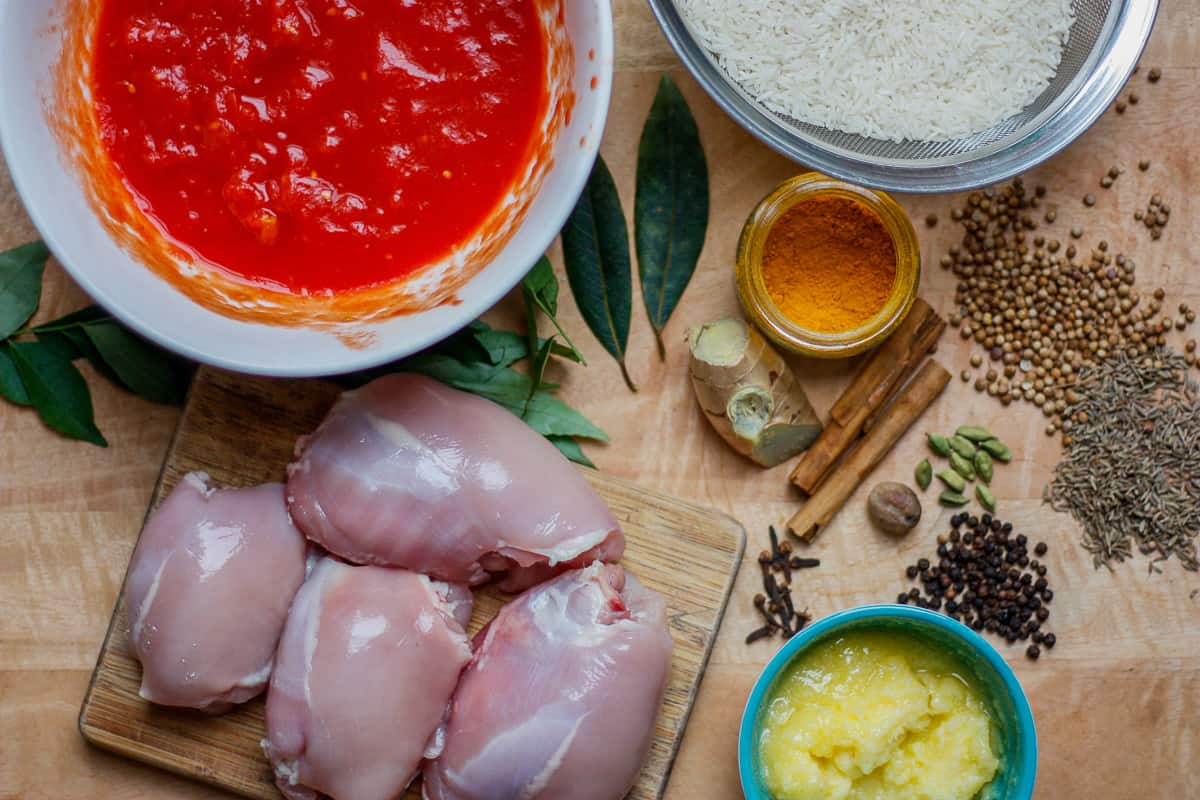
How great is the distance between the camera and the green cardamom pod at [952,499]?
2.46 meters

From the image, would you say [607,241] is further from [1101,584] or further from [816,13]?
[1101,584]

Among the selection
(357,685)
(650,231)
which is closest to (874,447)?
(650,231)

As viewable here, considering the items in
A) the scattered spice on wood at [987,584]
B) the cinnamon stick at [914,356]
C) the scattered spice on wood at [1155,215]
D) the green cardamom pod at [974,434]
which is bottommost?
the scattered spice on wood at [987,584]

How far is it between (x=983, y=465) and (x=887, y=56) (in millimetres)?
914

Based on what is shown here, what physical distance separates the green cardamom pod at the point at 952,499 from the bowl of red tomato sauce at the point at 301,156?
109 centimetres

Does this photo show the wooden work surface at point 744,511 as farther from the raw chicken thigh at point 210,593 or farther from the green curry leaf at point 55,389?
the raw chicken thigh at point 210,593

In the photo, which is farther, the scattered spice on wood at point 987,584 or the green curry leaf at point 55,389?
the scattered spice on wood at point 987,584

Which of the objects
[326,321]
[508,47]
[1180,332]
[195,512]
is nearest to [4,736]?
[195,512]

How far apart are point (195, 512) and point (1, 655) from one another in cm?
58

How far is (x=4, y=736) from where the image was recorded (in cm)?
237

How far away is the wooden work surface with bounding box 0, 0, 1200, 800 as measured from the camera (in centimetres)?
238

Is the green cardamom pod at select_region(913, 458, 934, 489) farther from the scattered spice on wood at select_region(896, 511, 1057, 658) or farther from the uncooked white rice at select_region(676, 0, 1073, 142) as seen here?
the uncooked white rice at select_region(676, 0, 1073, 142)

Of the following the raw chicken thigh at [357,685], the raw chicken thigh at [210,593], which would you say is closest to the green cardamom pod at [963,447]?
the raw chicken thigh at [357,685]

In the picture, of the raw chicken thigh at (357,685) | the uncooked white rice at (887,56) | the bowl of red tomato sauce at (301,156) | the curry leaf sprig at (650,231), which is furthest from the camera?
the curry leaf sprig at (650,231)
